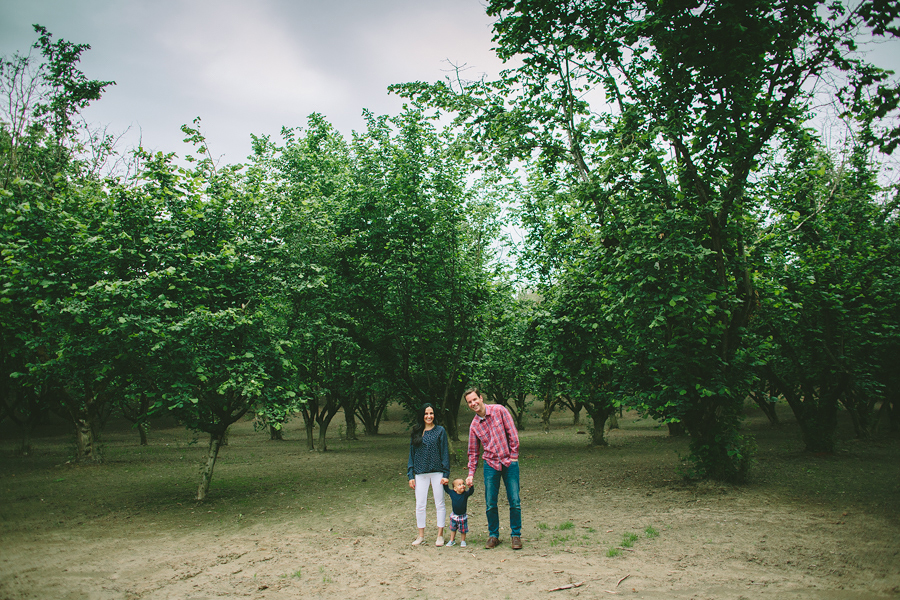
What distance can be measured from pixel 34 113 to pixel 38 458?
13.9 m

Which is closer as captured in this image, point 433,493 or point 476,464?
point 476,464

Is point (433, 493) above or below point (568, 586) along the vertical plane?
above

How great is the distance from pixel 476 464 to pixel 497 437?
18.7 inches

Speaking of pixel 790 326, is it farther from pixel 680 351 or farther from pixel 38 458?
pixel 38 458

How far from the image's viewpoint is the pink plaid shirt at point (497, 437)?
656 cm

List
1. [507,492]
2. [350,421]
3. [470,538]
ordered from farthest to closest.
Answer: [350,421], [470,538], [507,492]

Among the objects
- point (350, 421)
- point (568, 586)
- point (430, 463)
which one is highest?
point (430, 463)

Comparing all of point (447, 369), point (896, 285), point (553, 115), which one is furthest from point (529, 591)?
point (896, 285)

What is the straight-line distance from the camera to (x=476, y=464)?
670 cm

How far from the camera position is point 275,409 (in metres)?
10.1

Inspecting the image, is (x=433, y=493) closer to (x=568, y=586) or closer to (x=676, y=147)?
(x=568, y=586)

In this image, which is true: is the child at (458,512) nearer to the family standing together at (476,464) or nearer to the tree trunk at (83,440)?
the family standing together at (476,464)

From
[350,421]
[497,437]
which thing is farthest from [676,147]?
[350,421]

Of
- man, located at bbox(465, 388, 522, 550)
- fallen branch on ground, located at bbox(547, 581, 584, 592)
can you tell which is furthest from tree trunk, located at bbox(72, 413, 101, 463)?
fallen branch on ground, located at bbox(547, 581, 584, 592)
